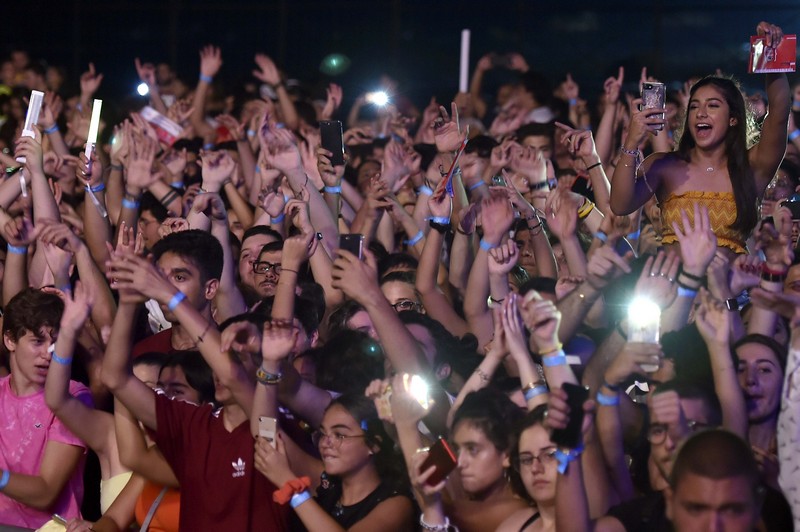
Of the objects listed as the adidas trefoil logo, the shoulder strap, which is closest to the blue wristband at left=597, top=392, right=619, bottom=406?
the adidas trefoil logo

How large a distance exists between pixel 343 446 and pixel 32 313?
5.41 feet

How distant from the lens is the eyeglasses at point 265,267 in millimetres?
5945

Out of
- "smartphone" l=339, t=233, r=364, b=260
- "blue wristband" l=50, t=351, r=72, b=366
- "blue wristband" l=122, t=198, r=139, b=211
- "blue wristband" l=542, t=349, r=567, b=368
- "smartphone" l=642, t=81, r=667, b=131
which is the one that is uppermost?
"smartphone" l=642, t=81, r=667, b=131

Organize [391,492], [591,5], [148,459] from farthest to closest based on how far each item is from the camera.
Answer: [591,5] < [148,459] < [391,492]

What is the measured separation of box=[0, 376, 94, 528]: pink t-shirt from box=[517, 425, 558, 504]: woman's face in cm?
209

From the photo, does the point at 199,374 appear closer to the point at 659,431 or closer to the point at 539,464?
the point at 539,464

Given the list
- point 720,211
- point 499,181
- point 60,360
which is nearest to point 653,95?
point 720,211

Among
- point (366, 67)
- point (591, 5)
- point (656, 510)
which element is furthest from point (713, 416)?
point (366, 67)

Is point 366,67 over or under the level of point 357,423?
over

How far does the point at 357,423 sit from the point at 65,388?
1295 mm

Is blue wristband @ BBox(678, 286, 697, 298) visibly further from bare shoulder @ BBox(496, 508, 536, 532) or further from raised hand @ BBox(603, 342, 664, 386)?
bare shoulder @ BBox(496, 508, 536, 532)

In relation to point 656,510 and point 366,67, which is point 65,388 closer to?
point 656,510

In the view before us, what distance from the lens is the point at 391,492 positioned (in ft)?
13.5

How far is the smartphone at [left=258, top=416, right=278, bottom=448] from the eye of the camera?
4.10 metres
